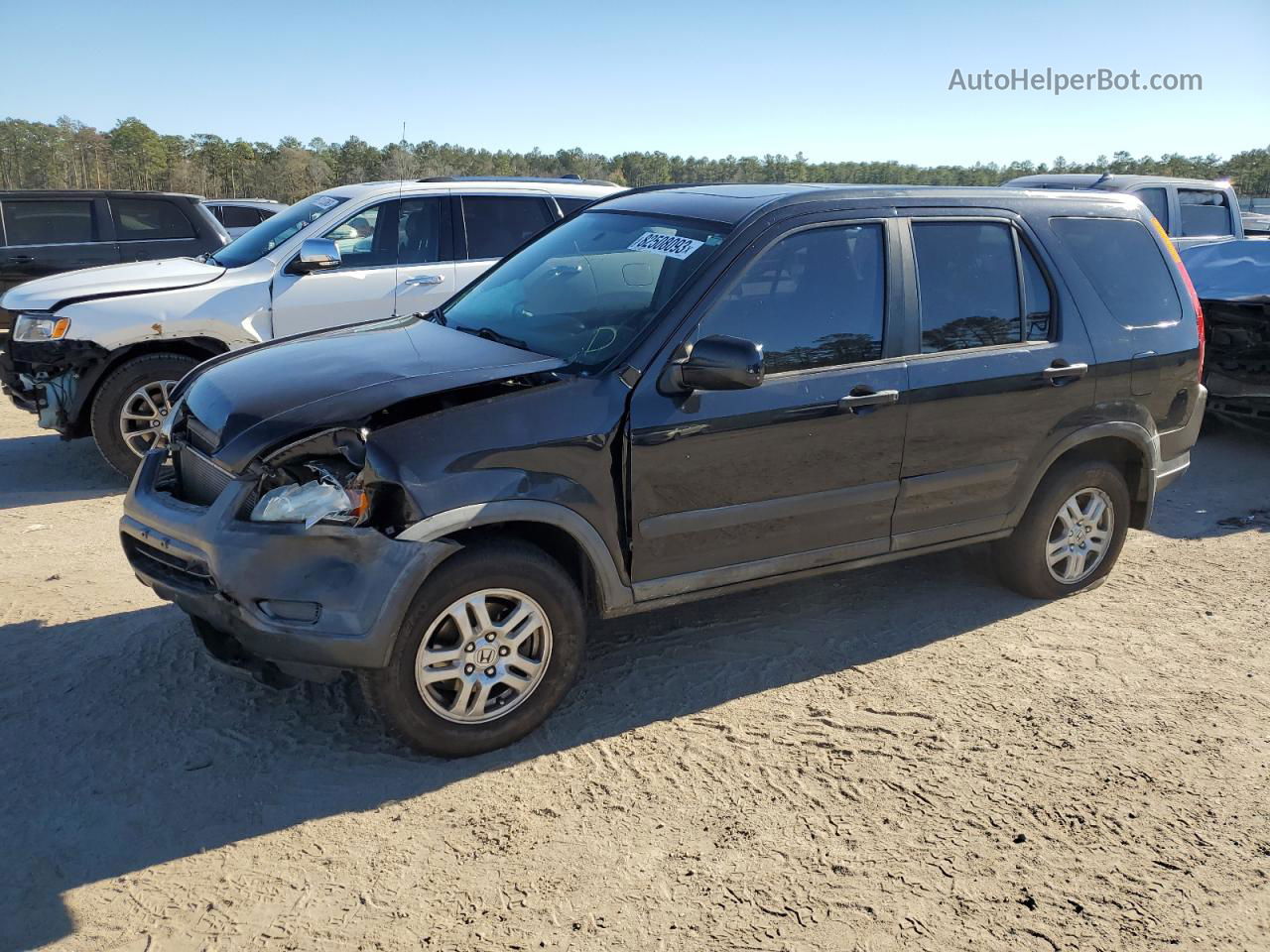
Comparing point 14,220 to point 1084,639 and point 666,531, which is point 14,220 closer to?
point 666,531

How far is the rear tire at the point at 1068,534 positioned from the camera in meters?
4.95

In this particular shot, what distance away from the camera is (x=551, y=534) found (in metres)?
3.71

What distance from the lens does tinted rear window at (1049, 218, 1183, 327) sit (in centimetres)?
489

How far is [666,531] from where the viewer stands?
3.81 m

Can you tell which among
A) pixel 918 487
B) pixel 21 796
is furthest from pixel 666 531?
pixel 21 796

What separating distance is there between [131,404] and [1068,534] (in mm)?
5830

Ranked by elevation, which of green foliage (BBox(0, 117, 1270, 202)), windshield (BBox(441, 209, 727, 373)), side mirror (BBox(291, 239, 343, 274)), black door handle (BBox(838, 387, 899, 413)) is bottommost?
black door handle (BBox(838, 387, 899, 413))

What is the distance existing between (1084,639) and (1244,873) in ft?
5.58

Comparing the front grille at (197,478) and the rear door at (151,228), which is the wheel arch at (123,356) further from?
the rear door at (151,228)

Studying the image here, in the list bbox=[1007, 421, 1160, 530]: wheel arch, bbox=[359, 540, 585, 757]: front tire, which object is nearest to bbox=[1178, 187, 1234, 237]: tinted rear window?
bbox=[1007, 421, 1160, 530]: wheel arch

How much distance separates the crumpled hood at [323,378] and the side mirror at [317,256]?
2.62 metres

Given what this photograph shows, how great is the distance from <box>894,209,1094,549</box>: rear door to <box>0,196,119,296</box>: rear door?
9.18 metres

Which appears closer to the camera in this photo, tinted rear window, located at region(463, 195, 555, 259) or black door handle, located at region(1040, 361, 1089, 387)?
black door handle, located at region(1040, 361, 1089, 387)

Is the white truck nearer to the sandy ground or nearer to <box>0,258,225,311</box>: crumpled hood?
<box>0,258,225,311</box>: crumpled hood
